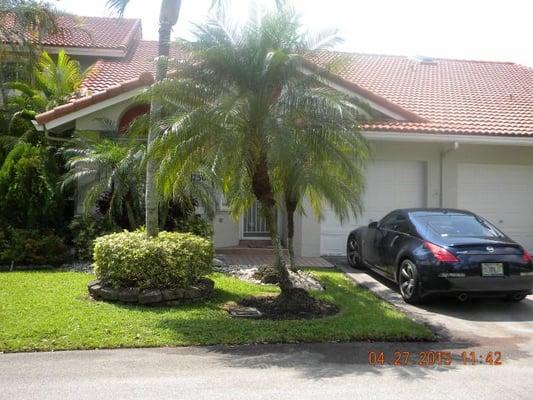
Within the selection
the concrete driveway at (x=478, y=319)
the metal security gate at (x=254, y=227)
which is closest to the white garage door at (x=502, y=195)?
the concrete driveway at (x=478, y=319)

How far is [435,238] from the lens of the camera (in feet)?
26.7

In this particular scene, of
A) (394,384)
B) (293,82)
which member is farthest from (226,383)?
(293,82)

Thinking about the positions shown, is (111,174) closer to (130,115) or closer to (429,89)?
(130,115)

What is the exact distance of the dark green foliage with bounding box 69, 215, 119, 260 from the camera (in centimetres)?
1086

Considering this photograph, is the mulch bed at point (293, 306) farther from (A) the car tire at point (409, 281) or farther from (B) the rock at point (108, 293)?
(B) the rock at point (108, 293)

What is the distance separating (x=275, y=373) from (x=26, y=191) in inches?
312

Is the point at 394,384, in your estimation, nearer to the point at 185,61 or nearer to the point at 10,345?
the point at 10,345

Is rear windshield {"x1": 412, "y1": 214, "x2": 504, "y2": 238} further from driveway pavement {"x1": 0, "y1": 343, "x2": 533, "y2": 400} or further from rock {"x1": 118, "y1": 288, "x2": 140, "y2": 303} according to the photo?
rock {"x1": 118, "y1": 288, "x2": 140, "y2": 303}

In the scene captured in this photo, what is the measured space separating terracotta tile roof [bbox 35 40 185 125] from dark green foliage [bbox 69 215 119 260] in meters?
2.37

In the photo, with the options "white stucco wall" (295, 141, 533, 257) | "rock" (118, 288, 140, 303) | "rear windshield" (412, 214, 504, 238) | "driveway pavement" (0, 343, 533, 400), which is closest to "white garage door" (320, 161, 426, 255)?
"white stucco wall" (295, 141, 533, 257)

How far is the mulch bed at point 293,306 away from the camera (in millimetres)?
7188

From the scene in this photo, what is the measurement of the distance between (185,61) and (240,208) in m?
2.77

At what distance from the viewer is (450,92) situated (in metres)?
16.1

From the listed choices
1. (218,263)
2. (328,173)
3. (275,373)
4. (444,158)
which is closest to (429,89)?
(444,158)
